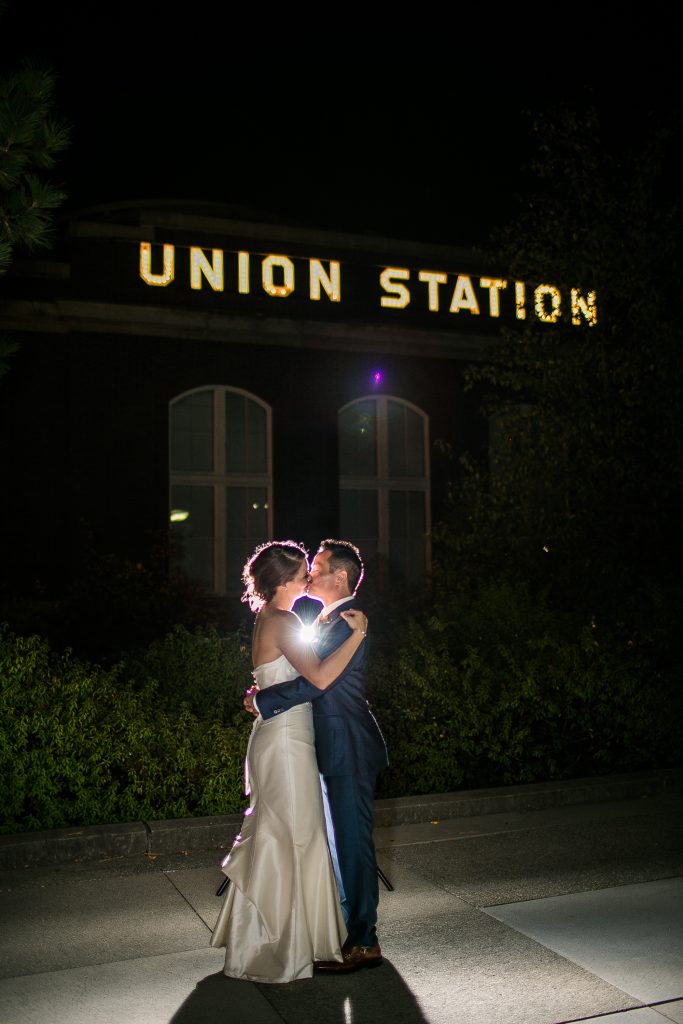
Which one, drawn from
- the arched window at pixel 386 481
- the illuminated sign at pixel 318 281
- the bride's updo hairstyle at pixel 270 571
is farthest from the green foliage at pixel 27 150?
the arched window at pixel 386 481

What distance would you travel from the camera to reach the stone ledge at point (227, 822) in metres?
5.63

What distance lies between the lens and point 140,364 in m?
16.7

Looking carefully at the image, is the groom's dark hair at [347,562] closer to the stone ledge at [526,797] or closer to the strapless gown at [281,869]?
the strapless gown at [281,869]

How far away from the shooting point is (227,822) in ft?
19.6

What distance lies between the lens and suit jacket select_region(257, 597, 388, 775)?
4.11m

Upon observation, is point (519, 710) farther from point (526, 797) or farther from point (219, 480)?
point (219, 480)

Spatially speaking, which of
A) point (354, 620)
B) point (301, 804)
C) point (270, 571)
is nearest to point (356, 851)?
point (301, 804)

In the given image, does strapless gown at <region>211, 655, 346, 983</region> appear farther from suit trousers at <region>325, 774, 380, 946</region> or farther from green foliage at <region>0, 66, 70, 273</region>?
green foliage at <region>0, 66, 70, 273</region>

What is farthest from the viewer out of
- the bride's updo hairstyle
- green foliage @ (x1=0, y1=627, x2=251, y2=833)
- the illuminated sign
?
the illuminated sign

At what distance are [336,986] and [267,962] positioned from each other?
29 cm

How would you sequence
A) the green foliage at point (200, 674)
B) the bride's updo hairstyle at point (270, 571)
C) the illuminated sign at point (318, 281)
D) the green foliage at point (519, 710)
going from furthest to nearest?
1. the illuminated sign at point (318, 281)
2. the green foliage at point (200, 674)
3. the green foliage at point (519, 710)
4. the bride's updo hairstyle at point (270, 571)

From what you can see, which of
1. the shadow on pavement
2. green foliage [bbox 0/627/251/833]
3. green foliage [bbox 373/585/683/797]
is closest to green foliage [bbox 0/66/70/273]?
green foliage [bbox 0/627/251/833]

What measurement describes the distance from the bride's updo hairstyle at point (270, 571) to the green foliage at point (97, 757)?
2.50m

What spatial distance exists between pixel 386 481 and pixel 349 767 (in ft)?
46.4
